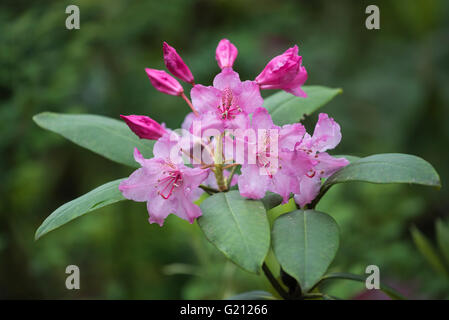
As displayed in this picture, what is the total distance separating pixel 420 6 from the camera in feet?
8.45

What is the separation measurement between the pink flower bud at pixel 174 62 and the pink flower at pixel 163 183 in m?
0.18

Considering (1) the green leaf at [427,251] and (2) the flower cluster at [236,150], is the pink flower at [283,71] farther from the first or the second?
(1) the green leaf at [427,251]

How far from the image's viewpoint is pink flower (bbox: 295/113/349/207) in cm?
80

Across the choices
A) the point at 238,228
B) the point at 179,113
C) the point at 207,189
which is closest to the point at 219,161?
the point at 207,189

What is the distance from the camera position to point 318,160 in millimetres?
809

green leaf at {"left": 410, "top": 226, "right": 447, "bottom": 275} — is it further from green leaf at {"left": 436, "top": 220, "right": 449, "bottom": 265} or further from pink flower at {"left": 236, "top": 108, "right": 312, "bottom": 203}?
Result: pink flower at {"left": 236, "top": 108, "right": 312, "bottom": 203}

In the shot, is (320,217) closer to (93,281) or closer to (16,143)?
(16,143)

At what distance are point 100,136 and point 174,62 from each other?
0.71 feet

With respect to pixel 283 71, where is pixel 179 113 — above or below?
above

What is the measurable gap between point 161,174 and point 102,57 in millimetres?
1767

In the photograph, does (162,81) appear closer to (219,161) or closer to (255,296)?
(219,161)

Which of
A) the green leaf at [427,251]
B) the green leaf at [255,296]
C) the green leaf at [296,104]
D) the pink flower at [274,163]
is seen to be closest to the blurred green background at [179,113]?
the green leaf at [427,251]

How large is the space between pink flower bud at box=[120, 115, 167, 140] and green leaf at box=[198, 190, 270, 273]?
0.15m
